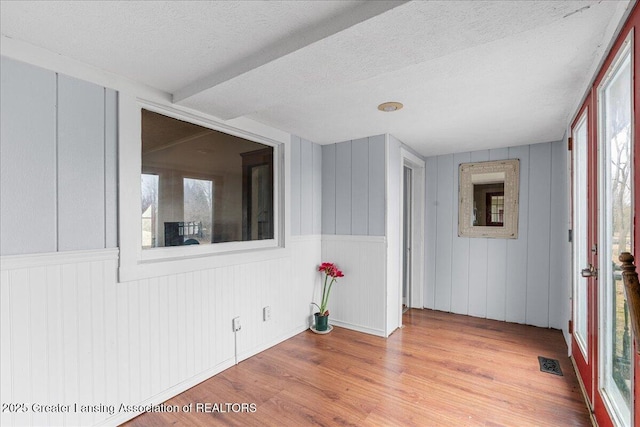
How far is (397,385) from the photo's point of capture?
232 centimetres

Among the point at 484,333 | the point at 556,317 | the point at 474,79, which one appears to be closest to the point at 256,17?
the point at 474,79

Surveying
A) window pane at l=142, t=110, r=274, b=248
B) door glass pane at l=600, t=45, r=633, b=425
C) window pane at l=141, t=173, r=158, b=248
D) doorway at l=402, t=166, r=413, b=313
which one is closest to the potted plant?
window pane at l=142, t=110, r=274, b=248

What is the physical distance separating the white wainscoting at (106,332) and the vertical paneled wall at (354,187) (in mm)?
1249

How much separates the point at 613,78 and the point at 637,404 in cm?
146

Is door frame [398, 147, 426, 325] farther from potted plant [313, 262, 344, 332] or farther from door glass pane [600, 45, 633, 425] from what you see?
door glass pane [600, 45, 633, 425]

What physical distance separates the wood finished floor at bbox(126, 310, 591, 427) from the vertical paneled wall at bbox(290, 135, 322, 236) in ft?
3.80

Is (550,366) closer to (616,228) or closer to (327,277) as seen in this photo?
(616,228)

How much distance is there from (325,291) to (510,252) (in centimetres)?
223

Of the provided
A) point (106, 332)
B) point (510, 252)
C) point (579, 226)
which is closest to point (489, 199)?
point (510, 252)

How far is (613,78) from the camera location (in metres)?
1.57

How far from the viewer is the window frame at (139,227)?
193 cm

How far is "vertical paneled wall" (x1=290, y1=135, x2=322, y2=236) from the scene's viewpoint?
10.9 feet

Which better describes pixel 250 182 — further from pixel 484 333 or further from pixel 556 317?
pixel 556 317

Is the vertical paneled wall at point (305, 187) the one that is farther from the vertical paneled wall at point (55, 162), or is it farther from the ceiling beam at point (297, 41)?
the vertical paneled wall at point (55, 162)
